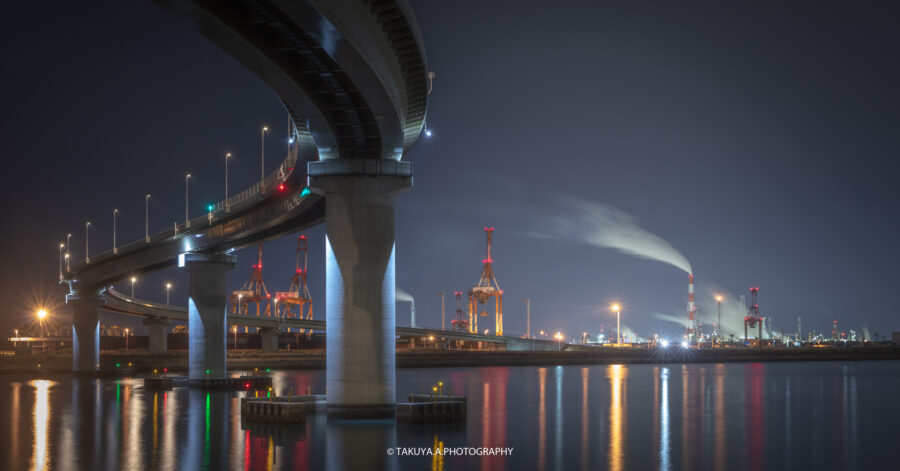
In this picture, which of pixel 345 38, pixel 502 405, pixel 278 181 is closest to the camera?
pixel 345 38

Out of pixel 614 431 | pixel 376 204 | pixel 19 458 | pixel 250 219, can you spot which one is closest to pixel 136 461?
pixel 19 458

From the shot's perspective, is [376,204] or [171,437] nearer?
[171,437]

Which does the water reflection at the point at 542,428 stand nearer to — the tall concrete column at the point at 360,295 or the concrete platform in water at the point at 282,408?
the tall concrete column at the point at 360,295

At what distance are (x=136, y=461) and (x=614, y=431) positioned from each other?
24.4m

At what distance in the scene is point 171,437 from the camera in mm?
43406

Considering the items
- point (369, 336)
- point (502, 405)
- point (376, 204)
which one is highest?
point (376, 204)

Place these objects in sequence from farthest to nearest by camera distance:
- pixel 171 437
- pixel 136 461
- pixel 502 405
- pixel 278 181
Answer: pixel 502 405 → pixel 278 181 → pixel 171 437 → pixel 136 461

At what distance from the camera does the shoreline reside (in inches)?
5340

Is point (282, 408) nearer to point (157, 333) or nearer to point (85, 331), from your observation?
point (85, 331)

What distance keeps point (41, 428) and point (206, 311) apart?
101ft

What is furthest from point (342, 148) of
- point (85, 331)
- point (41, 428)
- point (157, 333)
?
point (157, 333)

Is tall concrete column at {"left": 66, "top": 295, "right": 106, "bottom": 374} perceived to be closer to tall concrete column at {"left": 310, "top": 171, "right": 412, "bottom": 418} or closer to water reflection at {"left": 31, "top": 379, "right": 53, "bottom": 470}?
water reflection at {"left": 31, "top": 379, "right": 53, "bottom": 470}

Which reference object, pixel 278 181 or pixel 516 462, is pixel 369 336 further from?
pixel 278 181

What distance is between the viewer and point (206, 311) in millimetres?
79438
